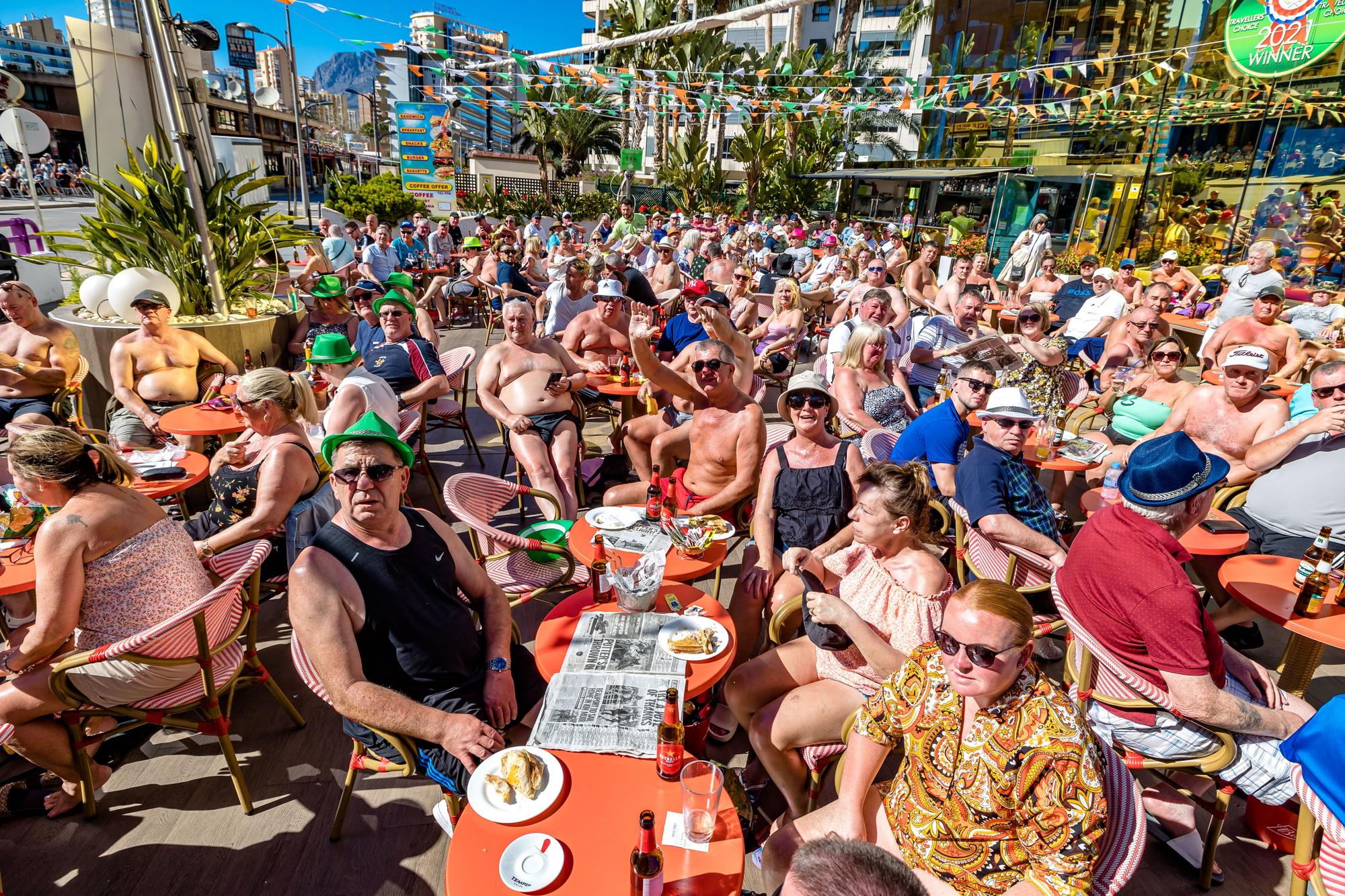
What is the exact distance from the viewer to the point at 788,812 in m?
2.50

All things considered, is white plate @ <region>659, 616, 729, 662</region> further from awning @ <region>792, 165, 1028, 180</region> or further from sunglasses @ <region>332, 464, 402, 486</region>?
awning @ <region>792, 165, 1028, 180</region>

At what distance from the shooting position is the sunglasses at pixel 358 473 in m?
2.24

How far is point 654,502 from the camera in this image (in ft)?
11.2

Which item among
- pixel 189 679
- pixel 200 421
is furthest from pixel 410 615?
pixel 200 421

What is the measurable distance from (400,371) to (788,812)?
4296 millimetres

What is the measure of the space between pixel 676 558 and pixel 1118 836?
1845 mm

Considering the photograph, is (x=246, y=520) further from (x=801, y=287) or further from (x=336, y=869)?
(x=801, y=287)

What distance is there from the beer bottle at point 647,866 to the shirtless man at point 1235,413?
13.4ft

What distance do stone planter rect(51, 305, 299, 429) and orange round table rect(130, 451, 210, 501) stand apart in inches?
102

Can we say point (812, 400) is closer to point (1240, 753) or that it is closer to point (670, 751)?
point (670, 751)

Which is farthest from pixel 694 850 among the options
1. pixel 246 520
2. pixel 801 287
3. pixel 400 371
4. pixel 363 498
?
pixel 801 287

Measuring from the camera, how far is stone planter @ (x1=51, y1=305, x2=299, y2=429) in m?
5.75

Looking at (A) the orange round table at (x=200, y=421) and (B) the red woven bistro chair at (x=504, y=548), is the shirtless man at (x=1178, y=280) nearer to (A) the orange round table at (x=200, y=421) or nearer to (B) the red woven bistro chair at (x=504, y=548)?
(B) the red woven bistro chair at (x=504, y=548)

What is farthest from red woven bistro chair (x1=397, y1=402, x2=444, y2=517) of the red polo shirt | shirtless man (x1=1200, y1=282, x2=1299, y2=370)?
shirtless man (x1=1200, y1=282, x2=1299, y2=370)
